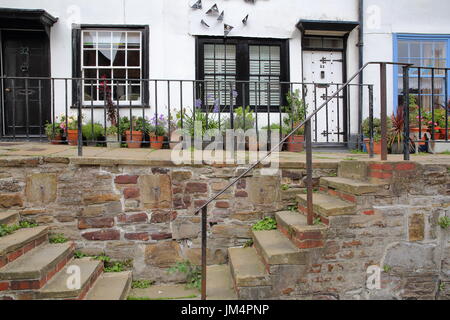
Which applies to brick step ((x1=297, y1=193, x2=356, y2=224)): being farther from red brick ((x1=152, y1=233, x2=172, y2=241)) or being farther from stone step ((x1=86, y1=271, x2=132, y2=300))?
stone step ((x1=86, y1=271, x2=132, y2=300))

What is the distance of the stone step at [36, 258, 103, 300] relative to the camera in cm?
255

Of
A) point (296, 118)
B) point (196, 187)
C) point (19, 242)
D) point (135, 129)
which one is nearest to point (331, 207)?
point (196, 187)

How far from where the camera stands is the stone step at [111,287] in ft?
9.23

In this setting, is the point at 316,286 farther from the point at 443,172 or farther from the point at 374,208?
the point at 443,172

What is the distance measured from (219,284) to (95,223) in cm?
141

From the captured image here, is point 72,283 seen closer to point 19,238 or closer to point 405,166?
point 19,238

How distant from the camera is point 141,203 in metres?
3.43

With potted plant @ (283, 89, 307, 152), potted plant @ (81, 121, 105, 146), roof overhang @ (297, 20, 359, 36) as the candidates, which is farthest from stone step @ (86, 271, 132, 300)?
roof overhang @ (297, 20, 359, 36)

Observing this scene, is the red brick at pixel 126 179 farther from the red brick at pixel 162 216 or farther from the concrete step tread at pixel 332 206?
the concrete step tread at pixel 332 206

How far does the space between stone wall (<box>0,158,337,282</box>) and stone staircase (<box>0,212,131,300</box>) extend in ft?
0.67

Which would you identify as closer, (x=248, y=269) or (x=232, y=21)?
(x=248, y=269)

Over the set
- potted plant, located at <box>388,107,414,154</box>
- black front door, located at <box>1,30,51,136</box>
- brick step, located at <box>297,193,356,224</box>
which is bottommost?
brick step, located at <box>297,193,356,224</box>

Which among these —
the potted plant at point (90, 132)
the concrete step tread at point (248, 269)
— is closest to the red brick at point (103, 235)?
the concrete step tread at point (248, 269)

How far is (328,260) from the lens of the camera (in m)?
2.86
